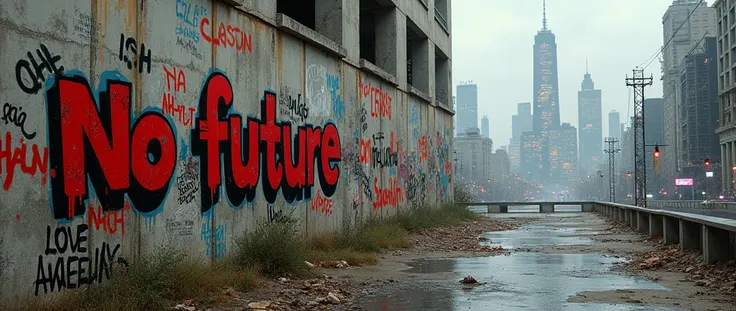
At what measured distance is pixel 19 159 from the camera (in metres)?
7.05

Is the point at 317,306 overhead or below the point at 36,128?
below

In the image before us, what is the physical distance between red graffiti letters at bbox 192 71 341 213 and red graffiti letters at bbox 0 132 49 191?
3.14 metres

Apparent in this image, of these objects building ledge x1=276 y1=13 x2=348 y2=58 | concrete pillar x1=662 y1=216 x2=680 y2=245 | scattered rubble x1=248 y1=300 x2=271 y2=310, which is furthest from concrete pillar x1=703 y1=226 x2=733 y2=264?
building ledge x1=276 y1=13 x2=348 y2=58

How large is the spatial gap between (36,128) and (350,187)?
11.4m

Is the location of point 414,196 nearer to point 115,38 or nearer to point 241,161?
point 241,161

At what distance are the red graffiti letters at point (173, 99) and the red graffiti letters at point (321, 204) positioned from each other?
17.7 ft

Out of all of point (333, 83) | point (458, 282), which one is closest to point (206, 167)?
point (458, 282)

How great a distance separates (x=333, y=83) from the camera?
1700 centimetres

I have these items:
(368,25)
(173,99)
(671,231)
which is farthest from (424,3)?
(173,99)

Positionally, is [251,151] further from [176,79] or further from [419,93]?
[419,93]

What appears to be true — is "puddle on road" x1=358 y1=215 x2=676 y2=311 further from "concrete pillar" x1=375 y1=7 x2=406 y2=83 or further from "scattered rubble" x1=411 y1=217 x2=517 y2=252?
"concrete pillar" x1=375 y1=7 x2=406 y2=83

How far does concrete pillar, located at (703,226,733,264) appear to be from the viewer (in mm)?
12141

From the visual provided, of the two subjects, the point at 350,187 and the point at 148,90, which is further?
the point at 350,187

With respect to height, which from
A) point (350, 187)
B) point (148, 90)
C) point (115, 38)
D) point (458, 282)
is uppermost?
point (115, 38)
